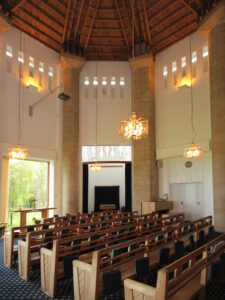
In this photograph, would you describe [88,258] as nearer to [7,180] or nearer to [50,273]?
[50,273]

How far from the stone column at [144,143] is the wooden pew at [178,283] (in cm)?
854

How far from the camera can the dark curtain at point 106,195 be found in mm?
16609

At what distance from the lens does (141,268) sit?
14.5 feet

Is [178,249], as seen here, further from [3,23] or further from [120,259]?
[3,23]

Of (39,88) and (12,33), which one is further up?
(12,33)

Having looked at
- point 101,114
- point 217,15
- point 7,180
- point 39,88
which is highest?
point 217,15

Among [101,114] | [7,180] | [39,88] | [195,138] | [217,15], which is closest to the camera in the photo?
[217,15]

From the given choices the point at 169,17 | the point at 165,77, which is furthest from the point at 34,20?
the point at 165,77

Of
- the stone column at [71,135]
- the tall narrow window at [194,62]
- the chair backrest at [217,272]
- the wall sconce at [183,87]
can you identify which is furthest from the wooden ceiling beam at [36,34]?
the chair backrest at [217,272]

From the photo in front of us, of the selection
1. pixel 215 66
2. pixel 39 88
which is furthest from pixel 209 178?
pixel 39 88

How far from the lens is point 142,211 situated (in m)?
12.9

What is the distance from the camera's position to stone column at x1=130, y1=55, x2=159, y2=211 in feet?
43.9

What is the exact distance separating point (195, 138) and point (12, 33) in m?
9.79

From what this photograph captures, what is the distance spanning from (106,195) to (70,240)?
11.5 meters
